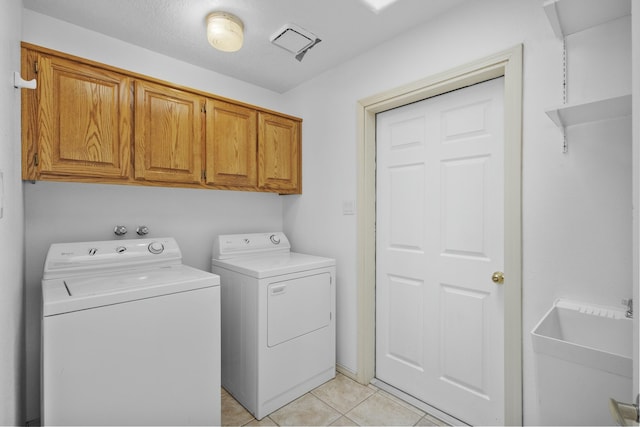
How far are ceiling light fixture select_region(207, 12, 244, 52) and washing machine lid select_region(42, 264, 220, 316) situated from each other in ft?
4.51

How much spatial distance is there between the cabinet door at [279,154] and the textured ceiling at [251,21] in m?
0.48

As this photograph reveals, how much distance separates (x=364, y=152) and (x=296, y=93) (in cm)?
104

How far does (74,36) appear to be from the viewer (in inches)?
76.0

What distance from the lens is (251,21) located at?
6.22 feet

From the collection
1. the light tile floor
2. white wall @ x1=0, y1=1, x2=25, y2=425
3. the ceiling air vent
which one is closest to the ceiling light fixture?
the ceiling air vent

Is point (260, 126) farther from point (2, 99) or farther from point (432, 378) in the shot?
point (432, 378)

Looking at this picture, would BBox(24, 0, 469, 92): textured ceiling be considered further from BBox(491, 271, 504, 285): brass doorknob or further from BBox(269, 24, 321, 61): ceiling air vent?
BBox(491, 271, 504, 285): brass doorknob

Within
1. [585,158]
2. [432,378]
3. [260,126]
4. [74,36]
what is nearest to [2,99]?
[74,36]

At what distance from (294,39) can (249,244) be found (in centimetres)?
153

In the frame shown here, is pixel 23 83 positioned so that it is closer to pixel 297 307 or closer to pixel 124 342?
pixel 124 342

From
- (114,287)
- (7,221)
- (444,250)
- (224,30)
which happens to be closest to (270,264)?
(114,287)

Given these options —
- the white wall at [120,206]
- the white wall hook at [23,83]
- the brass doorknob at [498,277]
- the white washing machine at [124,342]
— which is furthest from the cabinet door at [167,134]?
the brass doorknob at [498,277]

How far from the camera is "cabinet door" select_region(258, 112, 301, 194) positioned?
8.25ft

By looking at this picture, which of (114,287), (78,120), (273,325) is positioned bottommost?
(273,325)
